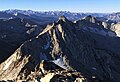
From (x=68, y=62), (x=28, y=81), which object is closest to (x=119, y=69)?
(x=68, y=62)

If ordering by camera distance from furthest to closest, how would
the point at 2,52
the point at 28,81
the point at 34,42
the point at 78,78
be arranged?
the point at 2,52 < the point at 34,42 < the point at 28,81 < the point at 78,78

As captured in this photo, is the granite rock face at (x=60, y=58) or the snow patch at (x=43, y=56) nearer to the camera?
the granite rock face at (x=60, y=58)

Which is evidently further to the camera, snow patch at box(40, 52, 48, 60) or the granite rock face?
snow patch at box(40, 52, 48, 60)

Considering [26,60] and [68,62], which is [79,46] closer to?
Answer: [68,62]

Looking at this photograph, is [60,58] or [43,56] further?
[60,58]

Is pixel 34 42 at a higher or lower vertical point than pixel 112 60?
higher

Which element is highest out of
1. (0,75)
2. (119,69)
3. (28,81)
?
(28,81)

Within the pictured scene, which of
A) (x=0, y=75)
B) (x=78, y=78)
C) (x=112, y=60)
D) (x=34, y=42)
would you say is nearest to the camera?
(x=78, y=78)

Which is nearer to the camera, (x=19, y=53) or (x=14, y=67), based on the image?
(x=14, y=67)

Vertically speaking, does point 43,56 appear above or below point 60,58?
above
